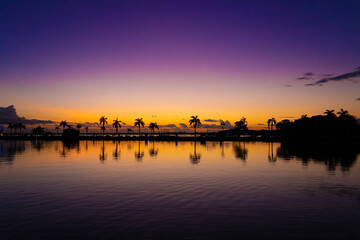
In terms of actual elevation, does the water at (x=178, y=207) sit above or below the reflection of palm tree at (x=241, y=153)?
above

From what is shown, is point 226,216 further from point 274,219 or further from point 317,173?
point 317,173

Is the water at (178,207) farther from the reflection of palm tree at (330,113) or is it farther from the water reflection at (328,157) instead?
the reflection of palm tree at (330,113)

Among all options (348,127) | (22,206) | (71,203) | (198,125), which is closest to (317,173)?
(71,203)

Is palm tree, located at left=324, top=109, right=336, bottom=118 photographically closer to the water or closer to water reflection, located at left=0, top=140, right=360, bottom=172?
water reflection, located at left=0, top=140, right=360, bottom=172

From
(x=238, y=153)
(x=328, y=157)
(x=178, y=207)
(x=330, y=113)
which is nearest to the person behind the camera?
(x=178, y=207)

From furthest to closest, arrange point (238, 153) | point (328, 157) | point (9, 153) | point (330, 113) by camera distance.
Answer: point (330, 113) → point (238, 153) → point (9, 153) → point (328, 157)

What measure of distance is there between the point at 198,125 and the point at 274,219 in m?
181

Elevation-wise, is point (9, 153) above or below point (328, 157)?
above

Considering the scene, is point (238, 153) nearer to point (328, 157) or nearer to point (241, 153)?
point (241, 153)

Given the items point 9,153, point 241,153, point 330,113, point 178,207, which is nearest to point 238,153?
point 241,153

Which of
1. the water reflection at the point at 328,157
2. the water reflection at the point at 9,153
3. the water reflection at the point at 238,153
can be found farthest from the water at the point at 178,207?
the water reflection at the point at 9,153

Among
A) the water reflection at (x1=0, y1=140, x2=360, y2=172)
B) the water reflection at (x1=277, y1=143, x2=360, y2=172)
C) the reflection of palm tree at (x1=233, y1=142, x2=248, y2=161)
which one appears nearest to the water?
the water reflection at (x1=277, y1=143, x2=360, y2=172)

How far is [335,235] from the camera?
1198cm

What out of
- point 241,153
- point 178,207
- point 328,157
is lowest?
point 241,153
